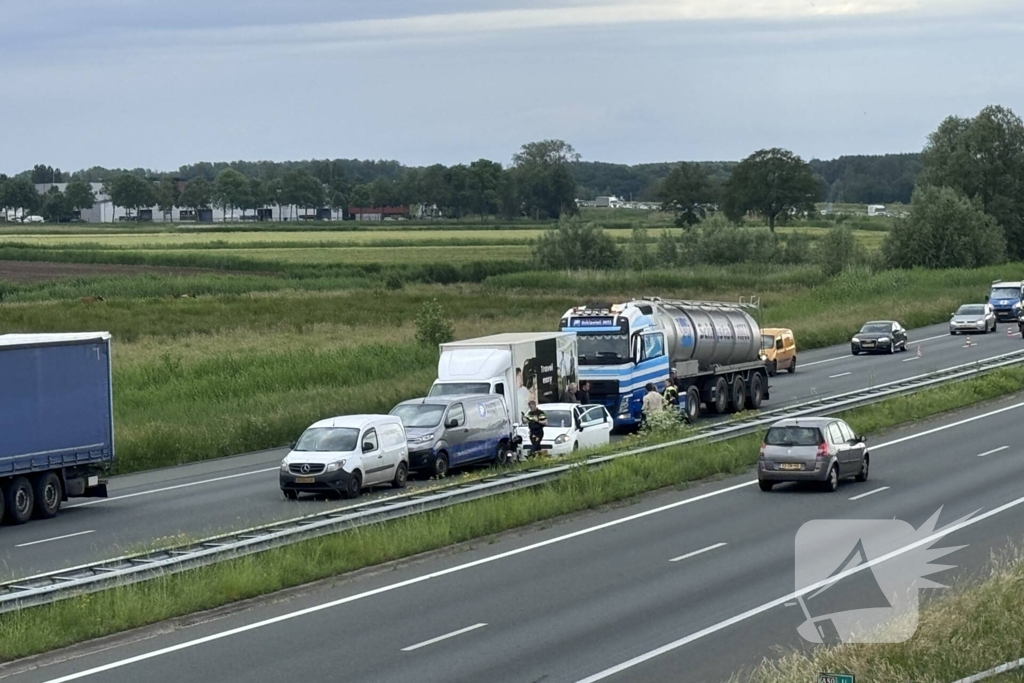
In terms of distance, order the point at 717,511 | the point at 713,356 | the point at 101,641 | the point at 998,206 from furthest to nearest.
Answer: the point at 998,206 → the point at 713,356 → the point at 717,511 → the point at 101,641

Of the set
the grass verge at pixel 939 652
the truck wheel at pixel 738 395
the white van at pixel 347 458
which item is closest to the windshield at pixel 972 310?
the truck wheel at pixel 738 395

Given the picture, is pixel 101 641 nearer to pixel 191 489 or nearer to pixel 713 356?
pixel 191 489

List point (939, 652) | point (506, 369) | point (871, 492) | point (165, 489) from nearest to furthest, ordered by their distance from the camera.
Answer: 1. point (939, 652)
2. point (871, 492)
3. point (165, 489)
4. point (506, 369)

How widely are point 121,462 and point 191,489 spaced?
480 cm

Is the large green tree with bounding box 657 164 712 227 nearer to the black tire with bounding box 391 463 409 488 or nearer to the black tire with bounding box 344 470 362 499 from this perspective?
the black tire with bounding box 391 463 409 488

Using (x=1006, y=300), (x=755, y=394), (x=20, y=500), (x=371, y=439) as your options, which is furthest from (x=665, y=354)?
(x=1006, y=300)

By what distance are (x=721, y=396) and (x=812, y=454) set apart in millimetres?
14828

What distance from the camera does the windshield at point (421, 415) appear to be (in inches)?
1235

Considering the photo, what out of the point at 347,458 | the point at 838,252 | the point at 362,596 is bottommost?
the point at 362,596

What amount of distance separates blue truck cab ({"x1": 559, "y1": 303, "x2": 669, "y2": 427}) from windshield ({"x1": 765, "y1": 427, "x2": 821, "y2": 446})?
10353mm

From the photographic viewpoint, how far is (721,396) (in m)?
42.2

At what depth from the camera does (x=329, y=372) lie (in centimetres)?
4806

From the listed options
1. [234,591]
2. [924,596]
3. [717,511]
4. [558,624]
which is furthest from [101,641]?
[717,511]

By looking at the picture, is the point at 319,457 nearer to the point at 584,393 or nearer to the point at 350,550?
the point at 350,550
